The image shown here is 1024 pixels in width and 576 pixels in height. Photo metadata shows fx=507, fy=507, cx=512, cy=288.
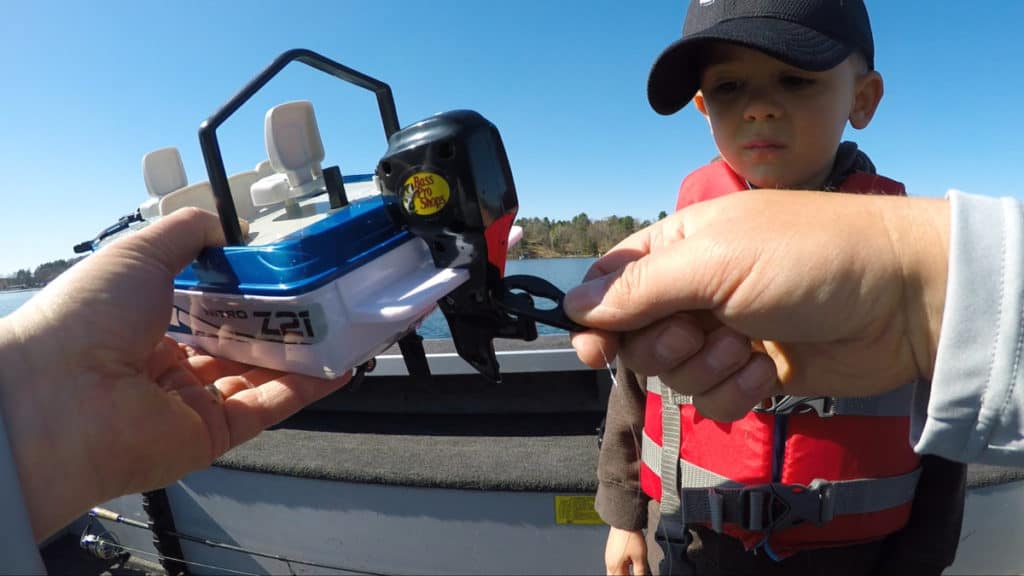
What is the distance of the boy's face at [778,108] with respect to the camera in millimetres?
1110

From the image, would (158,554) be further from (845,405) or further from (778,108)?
(778,108)

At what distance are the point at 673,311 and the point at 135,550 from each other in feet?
11.5

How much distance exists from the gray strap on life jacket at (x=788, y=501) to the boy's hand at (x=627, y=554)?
266 mm

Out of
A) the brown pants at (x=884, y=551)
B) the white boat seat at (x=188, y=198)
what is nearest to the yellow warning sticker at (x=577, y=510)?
the brown pants at (x=884, y=551)

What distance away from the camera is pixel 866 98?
49.5 inches

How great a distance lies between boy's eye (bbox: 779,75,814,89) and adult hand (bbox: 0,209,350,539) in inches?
46.4

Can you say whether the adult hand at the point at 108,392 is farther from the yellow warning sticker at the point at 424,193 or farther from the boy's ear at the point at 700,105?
the boy's ear at the point at 700,105

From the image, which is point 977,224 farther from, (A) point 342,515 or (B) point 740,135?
(A) point 342,515

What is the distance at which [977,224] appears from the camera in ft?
2.13

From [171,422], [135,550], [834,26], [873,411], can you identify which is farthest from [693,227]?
[135,550]

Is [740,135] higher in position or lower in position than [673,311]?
higher

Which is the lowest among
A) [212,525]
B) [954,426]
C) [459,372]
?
[212,525]

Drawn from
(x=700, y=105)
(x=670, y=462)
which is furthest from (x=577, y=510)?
(x=700, y=105)

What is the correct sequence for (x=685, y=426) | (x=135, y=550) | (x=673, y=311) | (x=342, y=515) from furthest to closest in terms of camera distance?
(x=135, y=550), (x=342, y=515), (x=685, y=426), (x=673, y=311)
